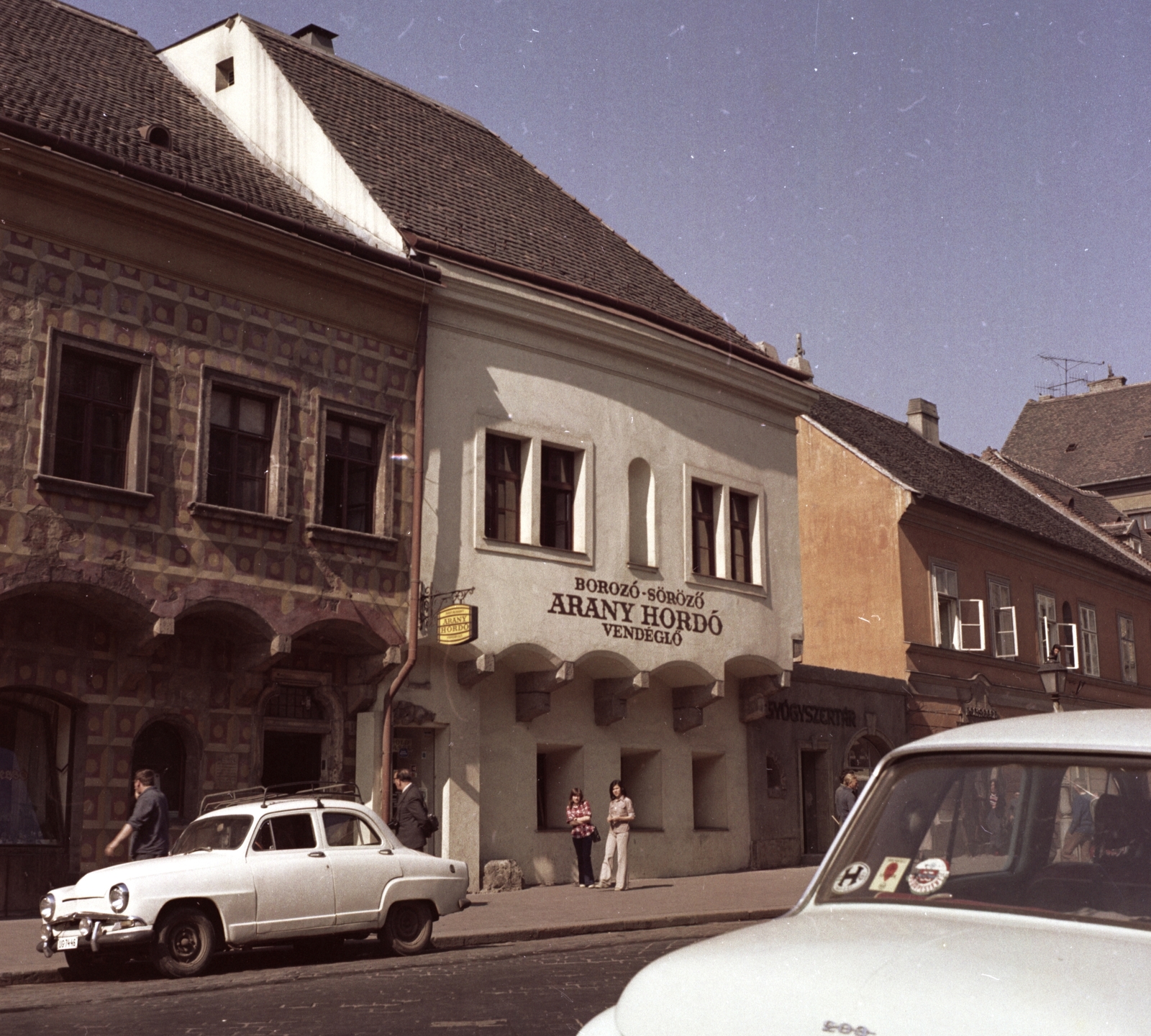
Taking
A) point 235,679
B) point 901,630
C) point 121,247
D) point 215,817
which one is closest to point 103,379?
point 121,247

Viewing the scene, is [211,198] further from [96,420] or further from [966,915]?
[966,915]

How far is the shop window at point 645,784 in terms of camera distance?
2553 centimetres

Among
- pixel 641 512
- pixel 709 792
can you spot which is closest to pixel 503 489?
pixel 641 512

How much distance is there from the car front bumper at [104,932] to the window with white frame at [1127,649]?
3723 cm

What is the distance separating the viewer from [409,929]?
14.2 meters

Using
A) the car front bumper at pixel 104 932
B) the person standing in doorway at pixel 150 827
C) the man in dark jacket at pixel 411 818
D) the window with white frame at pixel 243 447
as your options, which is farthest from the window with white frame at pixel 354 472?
the car front bumper at pixel 104 932

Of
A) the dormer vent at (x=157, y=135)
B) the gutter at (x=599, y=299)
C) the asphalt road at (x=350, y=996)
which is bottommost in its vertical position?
the asphalt road at (x=350, y=996)

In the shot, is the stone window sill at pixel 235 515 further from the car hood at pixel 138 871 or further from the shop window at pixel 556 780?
the shop window at pixel 556 780

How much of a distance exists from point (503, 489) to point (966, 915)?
19.3 m

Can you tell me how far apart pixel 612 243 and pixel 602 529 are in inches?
302

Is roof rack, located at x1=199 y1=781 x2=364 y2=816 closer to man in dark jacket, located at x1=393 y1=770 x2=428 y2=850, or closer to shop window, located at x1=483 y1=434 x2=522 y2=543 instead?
man in dark jacket, located at x1=393 y1=770 x2=428 y2=850

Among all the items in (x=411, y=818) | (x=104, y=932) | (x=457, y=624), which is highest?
(x=457, y=624)

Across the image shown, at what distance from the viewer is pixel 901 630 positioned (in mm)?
33000

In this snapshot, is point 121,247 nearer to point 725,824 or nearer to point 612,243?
point 612,243
